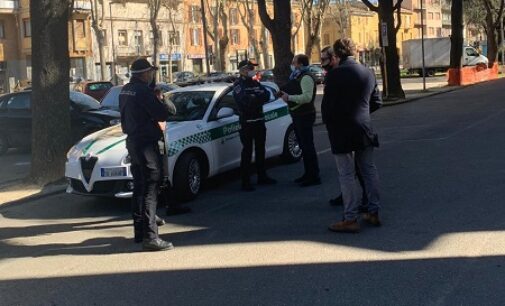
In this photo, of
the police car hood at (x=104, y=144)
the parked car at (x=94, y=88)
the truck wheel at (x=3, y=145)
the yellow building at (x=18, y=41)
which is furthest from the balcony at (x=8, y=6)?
the police car hood at (x=104, y=144)

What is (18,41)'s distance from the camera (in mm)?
55312


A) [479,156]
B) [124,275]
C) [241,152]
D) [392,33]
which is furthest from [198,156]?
[392,33]

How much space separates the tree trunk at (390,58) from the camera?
24.9 m

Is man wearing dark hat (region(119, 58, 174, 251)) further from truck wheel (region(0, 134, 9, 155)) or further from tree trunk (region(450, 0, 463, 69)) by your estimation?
tree trunk (region(450, 0, 463, 69))

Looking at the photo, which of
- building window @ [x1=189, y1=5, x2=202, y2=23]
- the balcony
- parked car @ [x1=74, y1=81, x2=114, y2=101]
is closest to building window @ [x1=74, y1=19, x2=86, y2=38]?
the balcony

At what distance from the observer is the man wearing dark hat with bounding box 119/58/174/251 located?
6020 millimetres

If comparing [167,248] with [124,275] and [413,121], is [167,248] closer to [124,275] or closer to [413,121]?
[124,275]

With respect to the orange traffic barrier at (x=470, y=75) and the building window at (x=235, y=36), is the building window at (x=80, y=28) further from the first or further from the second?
the orange traffic barrier at (x=470, y=75)

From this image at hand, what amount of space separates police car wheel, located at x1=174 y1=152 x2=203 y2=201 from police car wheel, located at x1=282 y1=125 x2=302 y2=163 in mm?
2530

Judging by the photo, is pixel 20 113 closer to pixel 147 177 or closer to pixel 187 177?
pixel 187 177

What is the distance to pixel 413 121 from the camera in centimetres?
1672

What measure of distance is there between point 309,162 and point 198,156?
1.54 m

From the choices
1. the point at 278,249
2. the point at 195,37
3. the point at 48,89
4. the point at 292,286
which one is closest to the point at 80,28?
the point at 195,37

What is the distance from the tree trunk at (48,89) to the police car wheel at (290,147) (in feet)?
12.3
